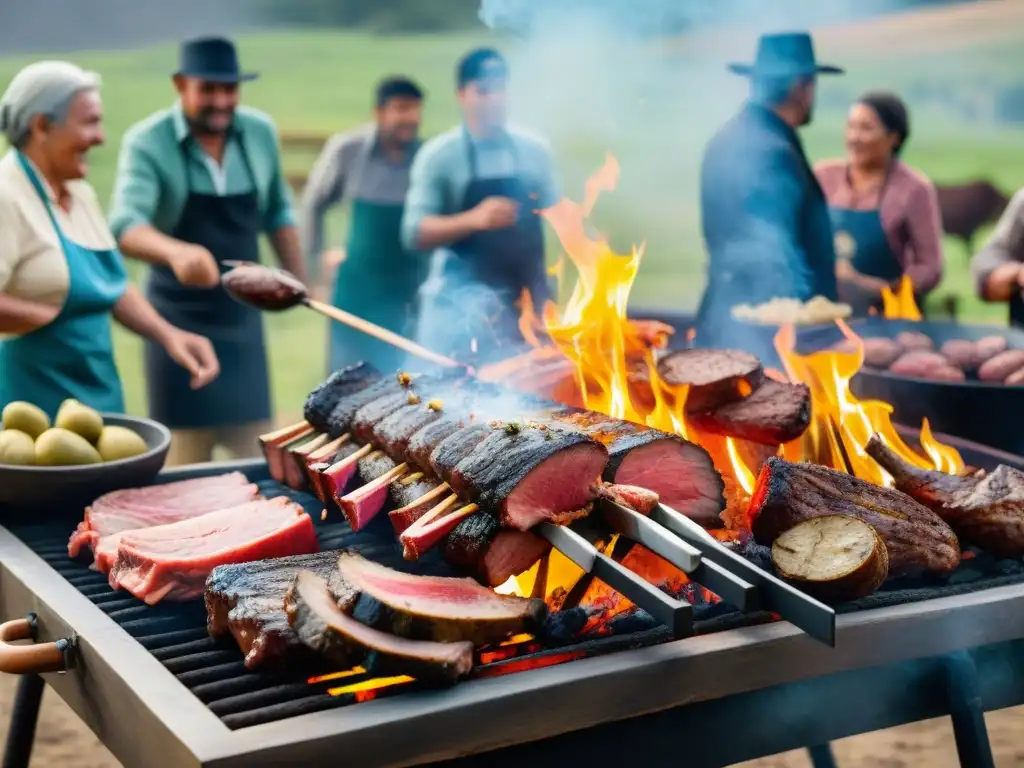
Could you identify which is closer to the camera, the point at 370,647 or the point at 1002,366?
the point at 370,647

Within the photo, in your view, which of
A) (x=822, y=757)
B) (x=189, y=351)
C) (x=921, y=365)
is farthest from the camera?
(x=189, y=351)

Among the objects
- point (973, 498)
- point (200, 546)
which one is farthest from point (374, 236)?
point (973, 498)

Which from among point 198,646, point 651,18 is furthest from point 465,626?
point 651,18

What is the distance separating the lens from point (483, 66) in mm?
6488

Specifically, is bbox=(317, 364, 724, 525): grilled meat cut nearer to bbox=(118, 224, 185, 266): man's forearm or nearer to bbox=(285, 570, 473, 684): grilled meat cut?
bbox=(285, 570, 473, 684): grilled meat cut

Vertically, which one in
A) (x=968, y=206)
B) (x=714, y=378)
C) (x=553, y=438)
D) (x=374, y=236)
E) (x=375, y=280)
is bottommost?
(x=968, y=206)

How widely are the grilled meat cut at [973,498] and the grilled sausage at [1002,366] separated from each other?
1.22 metres

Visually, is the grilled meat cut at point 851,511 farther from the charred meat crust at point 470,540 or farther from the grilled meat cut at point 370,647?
the grilled meat cut at point 370,647

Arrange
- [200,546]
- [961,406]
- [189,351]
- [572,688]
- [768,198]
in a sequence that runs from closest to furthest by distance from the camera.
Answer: [572,688]
[200,546]
[961,406]
[189,351]
[768,198]

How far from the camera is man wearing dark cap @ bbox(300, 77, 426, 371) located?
789 cm

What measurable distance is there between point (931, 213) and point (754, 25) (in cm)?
1274

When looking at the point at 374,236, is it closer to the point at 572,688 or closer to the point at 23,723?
the point at 23,723

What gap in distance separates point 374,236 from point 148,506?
16.6 ft

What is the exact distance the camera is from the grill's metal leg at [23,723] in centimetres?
340
